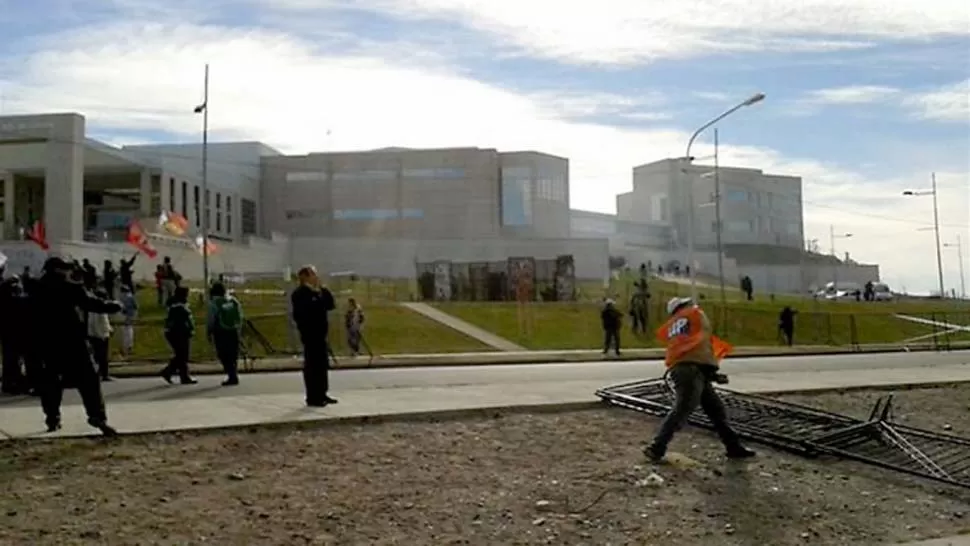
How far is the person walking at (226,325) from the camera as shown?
1453cm

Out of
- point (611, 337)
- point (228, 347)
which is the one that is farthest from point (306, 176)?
point (228, 347)

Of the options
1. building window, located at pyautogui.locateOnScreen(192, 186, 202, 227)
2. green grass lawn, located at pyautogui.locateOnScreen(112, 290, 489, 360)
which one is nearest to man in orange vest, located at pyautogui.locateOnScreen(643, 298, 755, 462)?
green grass lawn, located at pyautogui.locateOnScreen(112, 290, 489, 360)

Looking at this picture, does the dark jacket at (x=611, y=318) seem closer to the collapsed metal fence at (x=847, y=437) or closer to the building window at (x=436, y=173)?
the collapsed metal fence at (x=847, y=437)

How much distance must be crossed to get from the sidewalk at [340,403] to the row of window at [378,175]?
7568 centimetres

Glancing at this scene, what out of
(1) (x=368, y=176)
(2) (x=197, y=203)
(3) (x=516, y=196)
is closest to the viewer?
(2) (x=197, y=203)

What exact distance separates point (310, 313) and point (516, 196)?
3232 inches

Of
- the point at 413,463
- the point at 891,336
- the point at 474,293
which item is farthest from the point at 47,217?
the point at 413,463

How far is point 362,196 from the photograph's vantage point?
300 feet

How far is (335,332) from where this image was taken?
101ft

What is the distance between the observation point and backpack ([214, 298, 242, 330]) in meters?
14.5

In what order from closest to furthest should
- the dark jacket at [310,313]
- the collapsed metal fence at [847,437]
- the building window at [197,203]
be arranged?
the collapsed metal fence at [847,437], the dark jacket at [310,313], the building window at [197,203]

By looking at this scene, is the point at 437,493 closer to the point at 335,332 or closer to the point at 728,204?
the point at 335,332

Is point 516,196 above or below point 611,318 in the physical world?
above

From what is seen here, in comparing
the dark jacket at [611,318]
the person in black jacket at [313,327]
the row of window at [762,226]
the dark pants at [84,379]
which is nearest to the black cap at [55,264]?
the dark pants at [84,379]
